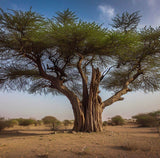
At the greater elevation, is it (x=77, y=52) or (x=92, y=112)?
(x=77, y=52)

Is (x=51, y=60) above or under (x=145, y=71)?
above

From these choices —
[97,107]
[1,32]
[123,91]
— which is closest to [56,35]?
[1,32]

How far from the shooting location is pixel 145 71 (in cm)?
1283

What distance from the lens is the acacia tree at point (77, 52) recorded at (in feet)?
29.6

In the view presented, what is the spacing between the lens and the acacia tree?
9.02 m

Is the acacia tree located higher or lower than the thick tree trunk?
higher

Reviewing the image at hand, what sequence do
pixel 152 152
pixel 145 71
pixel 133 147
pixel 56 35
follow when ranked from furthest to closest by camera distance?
pixel 145 71 < pixel 56 35 < pixel 133 147 < pixel 152 152

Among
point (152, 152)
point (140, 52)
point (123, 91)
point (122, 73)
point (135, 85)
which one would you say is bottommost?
point (152, 152)

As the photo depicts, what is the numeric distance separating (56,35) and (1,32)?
3.33 metres

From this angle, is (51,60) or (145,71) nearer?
(51,60)

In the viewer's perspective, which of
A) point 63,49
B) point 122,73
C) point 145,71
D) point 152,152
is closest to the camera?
point 152,152

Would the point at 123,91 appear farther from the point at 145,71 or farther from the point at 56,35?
the point at 56,35

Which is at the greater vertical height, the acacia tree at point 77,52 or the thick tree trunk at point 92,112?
the acacia tree at point 77,52

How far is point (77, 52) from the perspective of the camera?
1051cm
